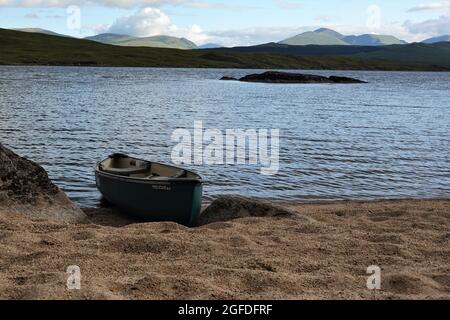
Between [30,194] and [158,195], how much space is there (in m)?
3.68

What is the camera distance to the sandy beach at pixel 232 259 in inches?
336

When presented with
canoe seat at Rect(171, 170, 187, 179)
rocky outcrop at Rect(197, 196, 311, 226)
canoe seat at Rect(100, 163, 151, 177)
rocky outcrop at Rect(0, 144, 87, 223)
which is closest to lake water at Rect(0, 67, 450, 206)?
canoe seat at Rect(100, 163, 151, 177)

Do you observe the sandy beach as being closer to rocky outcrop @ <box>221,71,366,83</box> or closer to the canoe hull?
the canoe hull

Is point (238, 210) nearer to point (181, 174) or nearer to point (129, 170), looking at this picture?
point (181, 174)

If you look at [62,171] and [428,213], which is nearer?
[428,213]

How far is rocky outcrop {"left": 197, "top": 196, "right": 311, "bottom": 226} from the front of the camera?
1573 centimetres

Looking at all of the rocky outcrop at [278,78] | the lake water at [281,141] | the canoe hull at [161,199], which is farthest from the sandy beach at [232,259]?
the rocky outcrop at [278,78]

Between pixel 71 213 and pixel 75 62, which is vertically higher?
pixel 75 62

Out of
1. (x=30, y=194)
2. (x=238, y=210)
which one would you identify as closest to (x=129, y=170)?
(x=30, y=194)

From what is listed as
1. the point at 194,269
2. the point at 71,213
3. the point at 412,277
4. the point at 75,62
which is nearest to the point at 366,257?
the point at 412,277

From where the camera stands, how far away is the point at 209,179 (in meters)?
24.3

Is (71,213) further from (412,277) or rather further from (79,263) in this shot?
(412,277)
